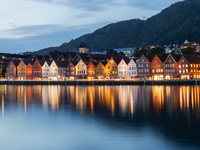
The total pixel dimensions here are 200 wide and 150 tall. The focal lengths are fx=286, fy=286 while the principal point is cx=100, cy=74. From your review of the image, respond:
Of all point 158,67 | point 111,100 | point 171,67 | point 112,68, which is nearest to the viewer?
point 111,100

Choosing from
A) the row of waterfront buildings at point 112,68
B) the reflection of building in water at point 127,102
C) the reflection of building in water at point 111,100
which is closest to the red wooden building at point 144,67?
the row of waterfront buildings at point 112,68

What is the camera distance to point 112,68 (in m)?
128

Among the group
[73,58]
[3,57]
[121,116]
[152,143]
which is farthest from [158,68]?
[3,57]

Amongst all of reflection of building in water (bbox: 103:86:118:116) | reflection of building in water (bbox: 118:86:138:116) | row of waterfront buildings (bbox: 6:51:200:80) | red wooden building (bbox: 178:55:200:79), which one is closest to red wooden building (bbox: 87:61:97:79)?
row of waterfront buildings (bbox: 6:51:200:80)

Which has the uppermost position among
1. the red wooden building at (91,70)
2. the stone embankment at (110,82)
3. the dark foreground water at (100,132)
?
the red wooden building at (91,70)

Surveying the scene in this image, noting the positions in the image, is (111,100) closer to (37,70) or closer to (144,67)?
(144,67)

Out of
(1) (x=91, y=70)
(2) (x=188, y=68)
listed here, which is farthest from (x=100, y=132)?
(1) (x=91, y=70)

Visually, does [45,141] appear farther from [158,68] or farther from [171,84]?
[158,68]

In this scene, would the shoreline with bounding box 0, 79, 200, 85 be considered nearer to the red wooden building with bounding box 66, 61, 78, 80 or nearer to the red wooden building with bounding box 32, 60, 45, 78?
the red wooden building with bounding box 32, 60, 45, 78

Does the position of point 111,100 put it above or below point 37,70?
below

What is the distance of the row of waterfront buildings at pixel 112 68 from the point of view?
11444 cm

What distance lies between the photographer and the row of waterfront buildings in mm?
114438

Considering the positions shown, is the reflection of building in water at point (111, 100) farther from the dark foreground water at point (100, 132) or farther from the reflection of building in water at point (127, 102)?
the dark foreground water at point (100, 132)

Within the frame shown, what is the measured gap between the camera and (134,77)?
4862 inches
